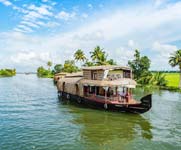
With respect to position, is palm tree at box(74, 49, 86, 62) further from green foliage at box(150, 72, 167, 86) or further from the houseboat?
the houseboat

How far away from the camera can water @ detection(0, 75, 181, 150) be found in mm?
18078

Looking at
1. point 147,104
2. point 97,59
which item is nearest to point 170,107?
point 147,104

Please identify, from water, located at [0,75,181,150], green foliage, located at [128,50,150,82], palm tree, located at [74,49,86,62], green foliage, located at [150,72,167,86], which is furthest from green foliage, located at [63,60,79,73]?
water, located at [0,75,181,150]

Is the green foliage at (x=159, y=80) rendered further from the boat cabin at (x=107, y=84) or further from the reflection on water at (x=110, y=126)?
the reflection on water at (x=110, y=126)

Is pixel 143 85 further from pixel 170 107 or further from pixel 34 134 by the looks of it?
pixel 34 134

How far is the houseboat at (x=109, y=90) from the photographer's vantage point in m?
28.1

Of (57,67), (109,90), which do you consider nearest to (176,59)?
(109,90)

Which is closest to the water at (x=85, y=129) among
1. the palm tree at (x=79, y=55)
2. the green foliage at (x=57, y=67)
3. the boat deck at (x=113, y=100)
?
the boat deck at (x=113, y=100)

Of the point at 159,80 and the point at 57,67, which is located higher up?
the point at 57,67

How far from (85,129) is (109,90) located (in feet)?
34.6

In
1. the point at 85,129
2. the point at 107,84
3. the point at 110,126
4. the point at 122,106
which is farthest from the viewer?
the point at 107,84

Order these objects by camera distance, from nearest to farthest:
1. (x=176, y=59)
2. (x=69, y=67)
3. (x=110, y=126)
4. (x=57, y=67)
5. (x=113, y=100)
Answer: (x=110, y=126) < (x=113, y=100) < (x=176, y=59) < (x=69, y=67) < (x=57, y=67)

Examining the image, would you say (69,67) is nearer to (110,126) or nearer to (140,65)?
(140,65)

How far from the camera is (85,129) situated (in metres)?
22.3
